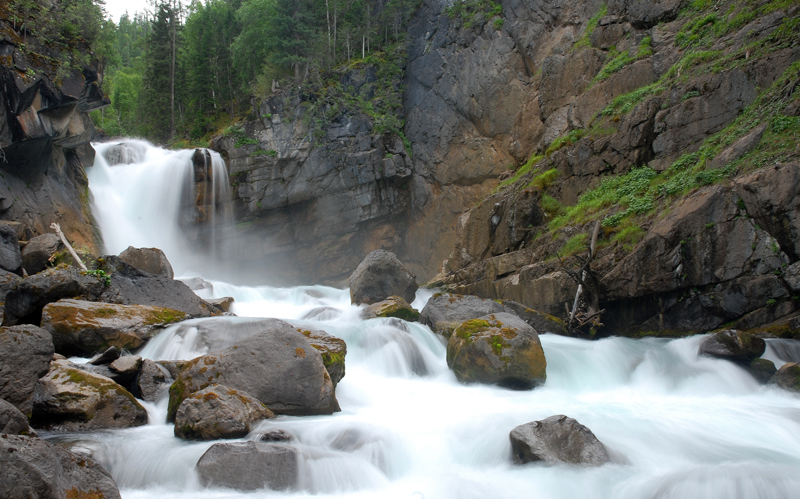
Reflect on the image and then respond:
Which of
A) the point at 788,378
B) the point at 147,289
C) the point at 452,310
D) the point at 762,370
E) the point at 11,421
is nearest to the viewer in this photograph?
the point at 11,421

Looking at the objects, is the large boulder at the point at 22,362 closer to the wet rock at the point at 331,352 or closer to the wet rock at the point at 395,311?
the wet rock at the point at 331,352

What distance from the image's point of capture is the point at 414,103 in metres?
29.4

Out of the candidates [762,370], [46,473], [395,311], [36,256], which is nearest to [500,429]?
[46,473]

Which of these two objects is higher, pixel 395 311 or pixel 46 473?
pixel 46 473

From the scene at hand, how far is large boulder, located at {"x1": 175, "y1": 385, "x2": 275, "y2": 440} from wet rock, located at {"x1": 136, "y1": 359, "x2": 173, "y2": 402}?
1487 mm

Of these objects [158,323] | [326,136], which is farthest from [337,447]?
[326,136]

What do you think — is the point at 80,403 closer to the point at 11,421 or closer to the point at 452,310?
the point at 11,421

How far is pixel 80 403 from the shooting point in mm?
6246

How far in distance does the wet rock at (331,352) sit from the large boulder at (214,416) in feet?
6.67

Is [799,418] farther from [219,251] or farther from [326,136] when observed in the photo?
[219,251]

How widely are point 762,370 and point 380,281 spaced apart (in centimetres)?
1088

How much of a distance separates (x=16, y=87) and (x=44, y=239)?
512 cm

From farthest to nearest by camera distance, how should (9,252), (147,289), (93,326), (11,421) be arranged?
(9,252) < (147,289) < (93,326) < (11,421)

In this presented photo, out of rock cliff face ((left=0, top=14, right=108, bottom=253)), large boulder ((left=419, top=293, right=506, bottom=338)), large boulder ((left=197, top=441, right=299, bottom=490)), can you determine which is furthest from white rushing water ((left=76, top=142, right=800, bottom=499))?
rock cliff face ((left=0, top=14, right=108, bottom=253))
